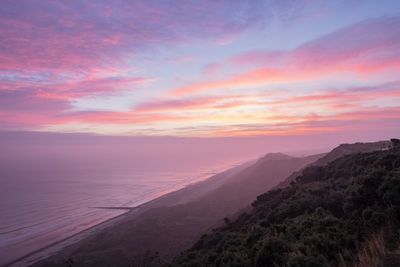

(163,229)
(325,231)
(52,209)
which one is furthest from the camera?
(52,209)

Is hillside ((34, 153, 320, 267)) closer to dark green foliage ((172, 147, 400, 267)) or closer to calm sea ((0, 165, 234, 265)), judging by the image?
calm sea ((0, 165, 234, 265))

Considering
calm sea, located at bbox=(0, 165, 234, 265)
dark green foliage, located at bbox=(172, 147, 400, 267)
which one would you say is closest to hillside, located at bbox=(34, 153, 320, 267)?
calm sea, located at bbox=(0, 165, 234, 265)

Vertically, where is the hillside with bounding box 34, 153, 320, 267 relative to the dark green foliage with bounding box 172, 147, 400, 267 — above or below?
below

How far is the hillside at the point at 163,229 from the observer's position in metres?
41.0

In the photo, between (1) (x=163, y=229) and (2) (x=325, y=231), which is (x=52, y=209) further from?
(2) (x=325, y=231)

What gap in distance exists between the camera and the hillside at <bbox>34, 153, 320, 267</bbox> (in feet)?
134

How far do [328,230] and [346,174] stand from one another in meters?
15.2

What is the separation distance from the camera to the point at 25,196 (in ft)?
326

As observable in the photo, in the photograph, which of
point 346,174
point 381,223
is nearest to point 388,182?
point 381,223

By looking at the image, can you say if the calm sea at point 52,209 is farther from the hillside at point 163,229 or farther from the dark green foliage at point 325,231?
the dark green foliage at point 325,231

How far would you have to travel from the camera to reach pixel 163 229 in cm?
5225

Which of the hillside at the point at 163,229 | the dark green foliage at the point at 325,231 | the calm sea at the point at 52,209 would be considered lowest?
the calm sea at the point at 52,209

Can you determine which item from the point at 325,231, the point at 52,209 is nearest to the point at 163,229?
the point at 52,209

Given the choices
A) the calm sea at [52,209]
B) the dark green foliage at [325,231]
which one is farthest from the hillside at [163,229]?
the dark green foliage at [325,231]
